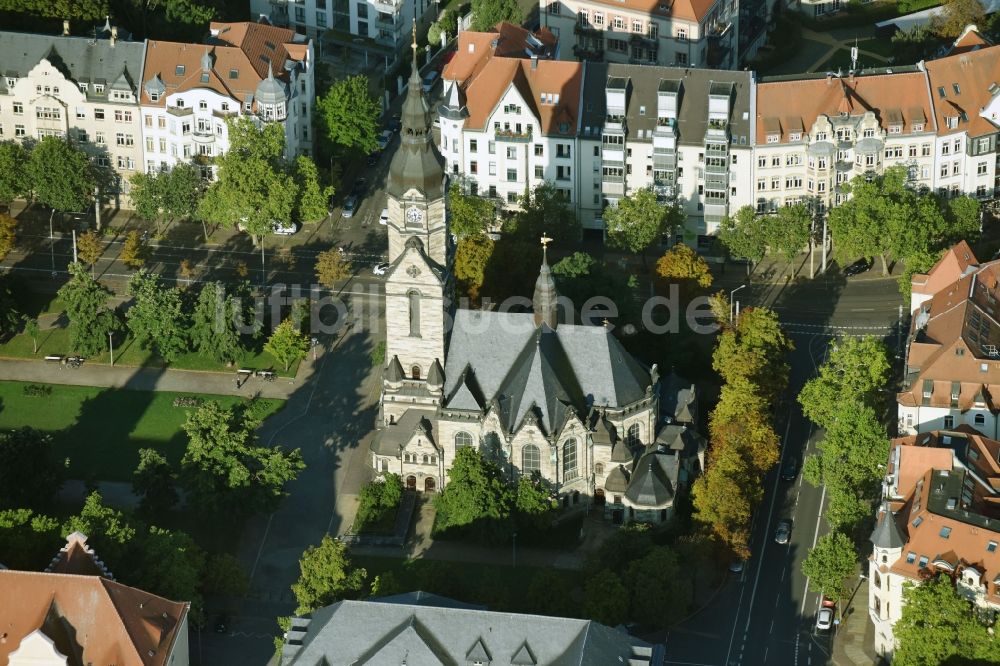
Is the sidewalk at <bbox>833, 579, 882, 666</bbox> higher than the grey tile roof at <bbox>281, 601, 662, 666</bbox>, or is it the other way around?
the grey tile roof at <bbox>281, 601, 662, 666</bbox>

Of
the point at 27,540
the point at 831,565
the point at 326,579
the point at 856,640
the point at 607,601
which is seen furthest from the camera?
the point at 831,565

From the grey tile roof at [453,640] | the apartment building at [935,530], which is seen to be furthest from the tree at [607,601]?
the apartment building at [935,530]

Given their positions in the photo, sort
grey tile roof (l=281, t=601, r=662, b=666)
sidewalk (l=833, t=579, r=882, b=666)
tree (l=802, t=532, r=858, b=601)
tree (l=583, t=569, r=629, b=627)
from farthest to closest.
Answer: tree (l=802, t=532, r=858, b=601) < sidewalk (l=833, t=579, r=882, b=666) < tree (l=583, t=569, r=629, b=627) < grey tile roof (l=281, t=601, r=662, b=666)

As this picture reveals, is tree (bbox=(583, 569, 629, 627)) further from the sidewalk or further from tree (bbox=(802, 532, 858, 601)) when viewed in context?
the sidewalk

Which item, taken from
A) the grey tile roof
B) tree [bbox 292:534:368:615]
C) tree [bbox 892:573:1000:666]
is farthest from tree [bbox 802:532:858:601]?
tree [bbox 292:534:368:615]

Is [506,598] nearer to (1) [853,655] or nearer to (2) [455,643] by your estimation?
(2) [455,643]

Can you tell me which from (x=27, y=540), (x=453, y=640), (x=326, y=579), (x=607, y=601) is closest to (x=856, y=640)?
(x=607, y=601)

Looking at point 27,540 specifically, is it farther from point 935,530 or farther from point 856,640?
point 935,530
